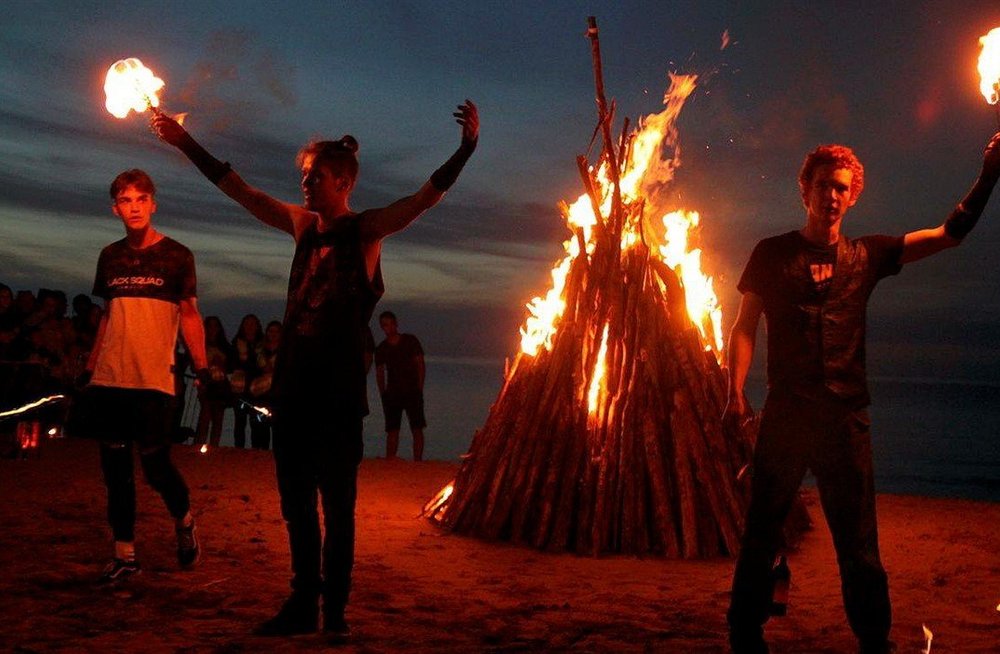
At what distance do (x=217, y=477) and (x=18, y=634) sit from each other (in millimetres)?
5475

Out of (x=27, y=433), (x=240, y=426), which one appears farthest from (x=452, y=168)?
(x=240, y=426)

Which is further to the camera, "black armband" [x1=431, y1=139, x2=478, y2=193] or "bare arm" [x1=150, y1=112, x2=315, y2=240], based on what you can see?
"bare arm" [x1=150, y1=112, x2=315, y2=240]

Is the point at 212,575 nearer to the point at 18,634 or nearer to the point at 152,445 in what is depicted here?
the point at 152,445

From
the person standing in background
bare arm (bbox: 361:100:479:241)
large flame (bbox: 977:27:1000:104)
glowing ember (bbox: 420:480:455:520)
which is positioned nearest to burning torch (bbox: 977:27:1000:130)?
large flame (bbox: 977:27:1000:104)

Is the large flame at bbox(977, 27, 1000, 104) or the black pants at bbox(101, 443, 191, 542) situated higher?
the large flame at bbox(977, 27, 1000, 104)

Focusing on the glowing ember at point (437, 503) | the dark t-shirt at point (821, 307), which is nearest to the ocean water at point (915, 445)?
the glowing ember at point (437, 503)

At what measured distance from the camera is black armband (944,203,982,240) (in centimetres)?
384

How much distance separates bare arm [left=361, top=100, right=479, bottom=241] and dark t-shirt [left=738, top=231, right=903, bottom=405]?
124cm

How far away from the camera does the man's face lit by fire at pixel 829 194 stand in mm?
4016

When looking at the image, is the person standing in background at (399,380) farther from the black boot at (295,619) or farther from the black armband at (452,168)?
the black armband at (452,168)

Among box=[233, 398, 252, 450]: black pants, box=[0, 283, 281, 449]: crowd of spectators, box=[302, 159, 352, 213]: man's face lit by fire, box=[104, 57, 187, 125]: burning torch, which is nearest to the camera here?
box=[302, 159, 352, 213]: man's face lit by fire

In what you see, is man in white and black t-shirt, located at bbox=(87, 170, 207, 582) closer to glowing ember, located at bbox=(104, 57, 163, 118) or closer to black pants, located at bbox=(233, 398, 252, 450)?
glowing ember, located at bbox=(104, 57, 163, 118)

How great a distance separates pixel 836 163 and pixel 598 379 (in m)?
3.20

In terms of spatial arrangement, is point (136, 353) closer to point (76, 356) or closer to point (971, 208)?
point (971, 208)
